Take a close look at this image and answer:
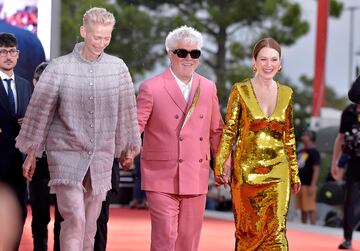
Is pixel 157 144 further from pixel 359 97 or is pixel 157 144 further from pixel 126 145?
pixel 359 97

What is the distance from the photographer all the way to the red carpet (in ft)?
1.44

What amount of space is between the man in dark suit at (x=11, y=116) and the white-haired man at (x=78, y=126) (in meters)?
0.97

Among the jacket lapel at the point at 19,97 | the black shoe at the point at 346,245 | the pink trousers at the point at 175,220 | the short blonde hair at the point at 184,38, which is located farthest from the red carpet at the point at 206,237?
the short blonde hair at the point at 184,38

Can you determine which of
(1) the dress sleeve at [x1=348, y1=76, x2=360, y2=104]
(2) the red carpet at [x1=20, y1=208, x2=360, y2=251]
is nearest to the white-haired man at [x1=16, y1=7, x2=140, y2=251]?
(1) the dress sleeve at [x1=348, y1=76, x2=360, y2=104]

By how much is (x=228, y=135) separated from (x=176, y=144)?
1.11ft

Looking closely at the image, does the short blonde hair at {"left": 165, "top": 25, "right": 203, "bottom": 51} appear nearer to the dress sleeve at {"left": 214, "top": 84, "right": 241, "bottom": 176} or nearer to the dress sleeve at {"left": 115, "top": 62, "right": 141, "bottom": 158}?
the dress sleeve at {"left": 214, "top": 84, "right": 241, "bottom": 176}

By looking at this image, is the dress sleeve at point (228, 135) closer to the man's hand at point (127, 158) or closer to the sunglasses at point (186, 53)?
the sunglasses at point (186, 53)

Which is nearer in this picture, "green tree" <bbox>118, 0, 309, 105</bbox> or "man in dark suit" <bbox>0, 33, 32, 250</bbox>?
"man in dark suit" <bbox>0, 33, 32, 250</bbox>

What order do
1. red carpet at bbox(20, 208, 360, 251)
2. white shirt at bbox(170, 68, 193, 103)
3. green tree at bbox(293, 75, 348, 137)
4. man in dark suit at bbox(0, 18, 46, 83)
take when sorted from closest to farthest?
white shirt at bbox(170, 68, 193, 103), man in dark suit at bbox(0, 18, 46, 83), red carpet at bbox(20, 208, 360, 251), green tree at bbox(293, 75, 348, 137)

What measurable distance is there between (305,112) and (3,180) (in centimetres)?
2399

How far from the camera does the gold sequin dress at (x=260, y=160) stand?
750cm

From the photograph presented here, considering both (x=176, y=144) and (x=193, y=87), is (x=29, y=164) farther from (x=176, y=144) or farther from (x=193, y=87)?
(x=193, y=87)

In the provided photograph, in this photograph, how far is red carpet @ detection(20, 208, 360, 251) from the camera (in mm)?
11418

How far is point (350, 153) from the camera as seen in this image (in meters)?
11.1
